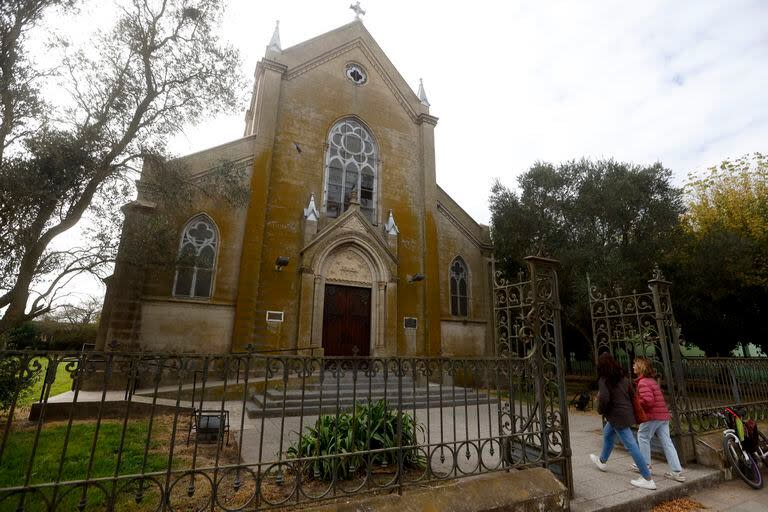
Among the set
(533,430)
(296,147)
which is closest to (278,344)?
(296,147)

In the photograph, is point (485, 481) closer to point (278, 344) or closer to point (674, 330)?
point (674, 330)

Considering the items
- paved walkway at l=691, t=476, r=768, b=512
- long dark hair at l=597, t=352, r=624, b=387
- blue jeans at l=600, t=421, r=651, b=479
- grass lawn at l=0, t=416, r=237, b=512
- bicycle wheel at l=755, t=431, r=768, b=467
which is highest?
long dark hair at l=597, t=352, r=624, b=387

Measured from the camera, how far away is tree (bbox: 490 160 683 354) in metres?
15.3

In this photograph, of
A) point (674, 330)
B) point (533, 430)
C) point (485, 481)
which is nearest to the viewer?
point (485, 481)

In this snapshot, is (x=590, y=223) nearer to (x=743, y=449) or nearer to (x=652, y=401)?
(x=743, y=449)

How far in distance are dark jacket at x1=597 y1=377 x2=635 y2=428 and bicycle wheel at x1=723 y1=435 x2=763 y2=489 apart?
2.00m

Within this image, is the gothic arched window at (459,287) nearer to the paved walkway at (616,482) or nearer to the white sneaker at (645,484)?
the paved walkway at (616,482)

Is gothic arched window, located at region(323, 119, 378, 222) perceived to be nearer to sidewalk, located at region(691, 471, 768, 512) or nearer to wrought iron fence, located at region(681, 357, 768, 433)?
wrought iron fence, located at region(681, 357, 768, 433)

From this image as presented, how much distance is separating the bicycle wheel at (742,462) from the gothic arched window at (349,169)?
12.9 m

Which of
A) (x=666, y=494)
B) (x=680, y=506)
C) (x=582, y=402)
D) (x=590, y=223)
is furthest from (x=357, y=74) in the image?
(x=680, y=506)

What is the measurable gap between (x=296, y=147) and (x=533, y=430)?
13.4 metres

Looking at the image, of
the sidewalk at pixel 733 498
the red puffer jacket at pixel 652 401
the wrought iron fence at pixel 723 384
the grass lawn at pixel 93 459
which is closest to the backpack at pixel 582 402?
the wrought iron fence at pixel 723 384

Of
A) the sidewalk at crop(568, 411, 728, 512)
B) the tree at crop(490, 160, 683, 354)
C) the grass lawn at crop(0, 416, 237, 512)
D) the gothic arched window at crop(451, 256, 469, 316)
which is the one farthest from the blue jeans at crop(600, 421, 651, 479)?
the gothic arched window at crop(451, 256, 469, 316)

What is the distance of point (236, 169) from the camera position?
13109 millimetres
